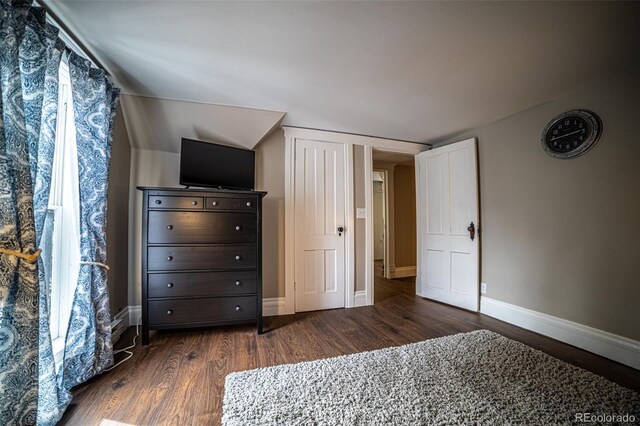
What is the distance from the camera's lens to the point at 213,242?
2119 mm

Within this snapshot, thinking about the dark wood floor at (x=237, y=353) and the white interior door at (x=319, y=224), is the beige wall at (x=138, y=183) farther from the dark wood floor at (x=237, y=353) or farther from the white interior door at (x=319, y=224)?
the white interior door at (x=319, y=224)

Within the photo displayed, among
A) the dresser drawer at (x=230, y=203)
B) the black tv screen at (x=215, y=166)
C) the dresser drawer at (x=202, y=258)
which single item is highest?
the black tv screen at (x=215, y=166)

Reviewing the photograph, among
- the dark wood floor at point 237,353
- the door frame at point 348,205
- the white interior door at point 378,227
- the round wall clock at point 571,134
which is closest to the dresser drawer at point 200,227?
the door frame at point 348,205

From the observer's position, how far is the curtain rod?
1263 millimetres

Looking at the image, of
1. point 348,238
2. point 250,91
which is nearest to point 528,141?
point 348,238

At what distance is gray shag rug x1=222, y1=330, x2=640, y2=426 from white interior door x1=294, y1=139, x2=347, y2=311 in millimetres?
1131

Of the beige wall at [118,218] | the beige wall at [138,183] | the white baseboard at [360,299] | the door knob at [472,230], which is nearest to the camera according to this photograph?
the beige wall at [118,218]

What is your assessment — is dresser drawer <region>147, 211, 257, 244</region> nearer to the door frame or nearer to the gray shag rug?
the door frame

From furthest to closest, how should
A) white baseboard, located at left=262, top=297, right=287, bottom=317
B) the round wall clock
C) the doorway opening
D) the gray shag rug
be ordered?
the doorway opening → white baseboard, located at left=262, top=297, right=287, bottom=317 → the round wall clock → the gray shag rug

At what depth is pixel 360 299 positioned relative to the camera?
3035 mm

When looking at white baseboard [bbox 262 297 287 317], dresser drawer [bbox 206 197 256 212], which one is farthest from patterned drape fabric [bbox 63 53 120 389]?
white baseboard [bbox 262 297 287 317]

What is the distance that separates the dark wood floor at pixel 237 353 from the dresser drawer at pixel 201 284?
40 cm

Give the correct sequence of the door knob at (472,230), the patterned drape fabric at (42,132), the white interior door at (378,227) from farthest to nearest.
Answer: the white interior door at (378,227), the door knob at (472,230), the patterned drape fabric at (42,132)

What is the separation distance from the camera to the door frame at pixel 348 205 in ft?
9.07
